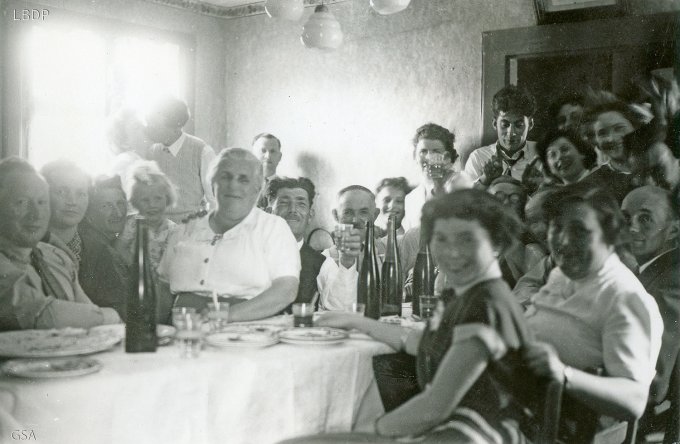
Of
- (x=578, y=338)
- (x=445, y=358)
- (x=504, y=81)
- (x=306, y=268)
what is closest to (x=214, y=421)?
(x=445, y=358)

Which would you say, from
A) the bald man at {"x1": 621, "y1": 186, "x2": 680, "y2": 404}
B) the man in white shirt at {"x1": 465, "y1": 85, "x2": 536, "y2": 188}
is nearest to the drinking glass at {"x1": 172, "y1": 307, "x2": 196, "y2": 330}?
the man in white shirt at {"x1": 465, "y1": 85, "x2": 536, "y2": 188}

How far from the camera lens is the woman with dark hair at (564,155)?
1894 mm

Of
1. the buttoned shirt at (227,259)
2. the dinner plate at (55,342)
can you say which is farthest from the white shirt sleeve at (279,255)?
the dinner plate at (55,342)

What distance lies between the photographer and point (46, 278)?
1841mm

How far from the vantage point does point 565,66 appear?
2.03 meters

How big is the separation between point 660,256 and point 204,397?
4.01 ft

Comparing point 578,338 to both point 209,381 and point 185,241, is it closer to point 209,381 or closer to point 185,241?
point 209,381

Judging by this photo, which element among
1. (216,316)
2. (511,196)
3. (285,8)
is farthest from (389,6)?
(216,316)

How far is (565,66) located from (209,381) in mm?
1405

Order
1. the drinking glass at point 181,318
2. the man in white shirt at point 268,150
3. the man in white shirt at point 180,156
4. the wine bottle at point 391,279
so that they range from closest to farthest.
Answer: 1. the drinking glass at point 181,318
2. the wine bottle at point 391,279
3. the man in white shirt at point 180,156
4. the man in white shirt at point 268,150

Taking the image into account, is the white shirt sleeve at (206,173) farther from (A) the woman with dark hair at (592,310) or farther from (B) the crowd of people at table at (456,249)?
(A) the woman with dark hair at (592,310)

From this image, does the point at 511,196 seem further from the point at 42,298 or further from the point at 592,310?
the point at 42,298

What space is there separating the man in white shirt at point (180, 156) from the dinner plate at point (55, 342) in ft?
1.87

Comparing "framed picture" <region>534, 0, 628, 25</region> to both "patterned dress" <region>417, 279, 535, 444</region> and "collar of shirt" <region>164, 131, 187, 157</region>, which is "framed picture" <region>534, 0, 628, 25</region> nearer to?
"patterned dress" <region>417, 279, 535, 444</region>
